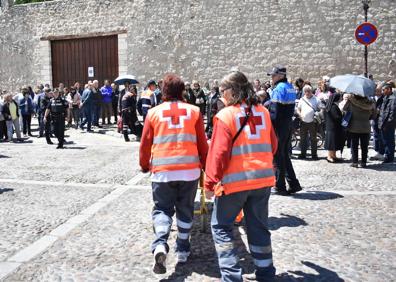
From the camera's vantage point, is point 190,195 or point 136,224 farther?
point 136,224

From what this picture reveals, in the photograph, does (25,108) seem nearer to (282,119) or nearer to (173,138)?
(282,119)

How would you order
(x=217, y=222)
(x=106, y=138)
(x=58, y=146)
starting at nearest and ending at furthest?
(x=217, y=222) < (x=58, y=146) < (x=106, y=138)

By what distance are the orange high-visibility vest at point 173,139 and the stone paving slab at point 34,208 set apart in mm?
1847

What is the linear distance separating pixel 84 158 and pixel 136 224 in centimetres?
556

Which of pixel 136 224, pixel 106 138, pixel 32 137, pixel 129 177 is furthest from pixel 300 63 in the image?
pixel 136 224

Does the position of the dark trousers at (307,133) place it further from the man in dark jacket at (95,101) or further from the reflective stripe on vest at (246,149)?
the man in dark jacket at (95,101)

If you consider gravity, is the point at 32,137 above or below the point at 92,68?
below

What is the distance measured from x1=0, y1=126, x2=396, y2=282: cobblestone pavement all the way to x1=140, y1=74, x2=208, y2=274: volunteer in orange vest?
1.46ft

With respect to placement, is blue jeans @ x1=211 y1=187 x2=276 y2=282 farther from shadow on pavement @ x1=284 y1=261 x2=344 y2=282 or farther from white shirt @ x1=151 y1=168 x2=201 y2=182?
A: white shirt @ x1=151 y1=168 x2=201 y2=182

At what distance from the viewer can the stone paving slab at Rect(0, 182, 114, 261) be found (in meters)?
5.27

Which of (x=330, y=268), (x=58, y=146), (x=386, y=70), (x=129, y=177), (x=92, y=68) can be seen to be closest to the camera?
(x=330, y=268)

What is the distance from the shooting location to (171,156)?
4281 mm

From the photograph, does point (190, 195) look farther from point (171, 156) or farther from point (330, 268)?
point (330, 268)

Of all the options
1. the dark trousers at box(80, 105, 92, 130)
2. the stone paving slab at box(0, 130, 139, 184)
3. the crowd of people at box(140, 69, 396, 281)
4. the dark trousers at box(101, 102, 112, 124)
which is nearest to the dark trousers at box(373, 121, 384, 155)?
the stone paving slab at box(0, 130, 139, 184)
